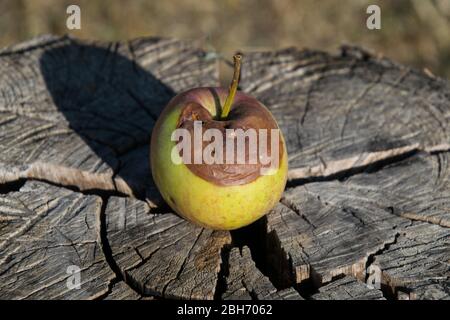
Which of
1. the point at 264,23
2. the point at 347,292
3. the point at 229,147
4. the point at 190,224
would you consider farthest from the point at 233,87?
the point at 264,23

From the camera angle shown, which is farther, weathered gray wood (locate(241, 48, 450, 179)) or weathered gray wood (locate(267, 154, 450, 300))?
weathered gray wood (locate(241, 48, 450, 179))

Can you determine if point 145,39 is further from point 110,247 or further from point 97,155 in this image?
point 110,247

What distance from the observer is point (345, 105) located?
3.11 m

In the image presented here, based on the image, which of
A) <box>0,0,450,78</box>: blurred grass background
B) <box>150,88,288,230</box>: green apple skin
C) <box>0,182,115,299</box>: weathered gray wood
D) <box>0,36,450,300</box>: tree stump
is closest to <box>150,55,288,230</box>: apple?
<box>150,88,288,230</box>: green apple skin

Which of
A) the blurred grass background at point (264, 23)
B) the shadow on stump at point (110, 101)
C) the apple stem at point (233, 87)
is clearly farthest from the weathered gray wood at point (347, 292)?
the blurred grass background at point (264, 23)

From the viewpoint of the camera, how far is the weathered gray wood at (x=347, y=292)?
83.4 inches

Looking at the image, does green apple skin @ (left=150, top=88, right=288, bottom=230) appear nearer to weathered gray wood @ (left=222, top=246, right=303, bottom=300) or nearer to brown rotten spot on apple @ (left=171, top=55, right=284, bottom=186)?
brown rotten spot on apple @ (left=171, top=55, right=284, bottom=186)

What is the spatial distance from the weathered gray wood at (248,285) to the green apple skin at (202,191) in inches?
5.7

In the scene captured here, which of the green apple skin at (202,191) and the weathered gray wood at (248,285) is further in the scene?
the green apple skin at (202,191)

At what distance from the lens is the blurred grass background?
530 centimetres

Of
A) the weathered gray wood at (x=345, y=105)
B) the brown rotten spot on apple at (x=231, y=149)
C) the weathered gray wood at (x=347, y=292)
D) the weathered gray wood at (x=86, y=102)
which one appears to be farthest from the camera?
the weathered gray wood at (x=345, y=105)

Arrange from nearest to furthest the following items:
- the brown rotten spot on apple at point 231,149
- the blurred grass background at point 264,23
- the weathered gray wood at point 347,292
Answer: the weathered gray wood at point 347,292, the brown rotten spot on apple at point 231,149, the blurred grass background at point 264,23

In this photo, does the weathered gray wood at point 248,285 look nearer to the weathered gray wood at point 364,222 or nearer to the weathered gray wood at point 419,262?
the weathered gray wood at point 364,222
